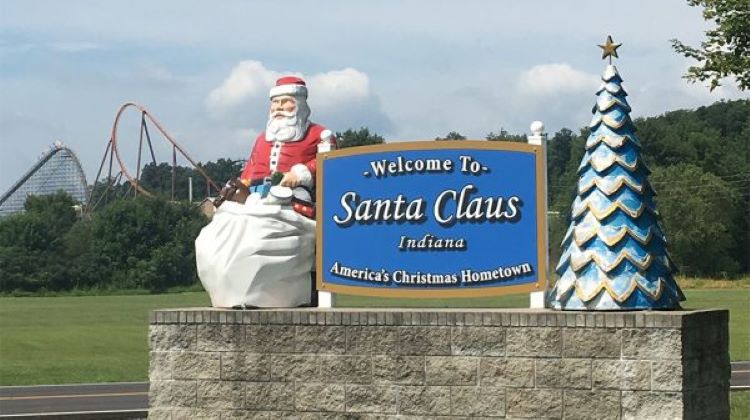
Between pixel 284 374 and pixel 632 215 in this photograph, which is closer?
pixel 632 215

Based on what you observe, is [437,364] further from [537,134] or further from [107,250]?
[107,250]

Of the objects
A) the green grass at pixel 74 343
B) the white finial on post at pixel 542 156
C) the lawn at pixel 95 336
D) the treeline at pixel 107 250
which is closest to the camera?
the white finial on post at pixel 542 156

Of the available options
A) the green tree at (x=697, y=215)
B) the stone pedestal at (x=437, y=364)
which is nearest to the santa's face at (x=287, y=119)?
the stone pedestal at (x=437, y=364)

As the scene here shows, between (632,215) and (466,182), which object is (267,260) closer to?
(466,182)

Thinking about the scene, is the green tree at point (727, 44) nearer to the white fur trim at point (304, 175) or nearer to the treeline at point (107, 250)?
the white fur trim at point (304, 175)

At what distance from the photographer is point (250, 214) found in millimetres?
14859

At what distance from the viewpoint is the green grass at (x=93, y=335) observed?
31.9m

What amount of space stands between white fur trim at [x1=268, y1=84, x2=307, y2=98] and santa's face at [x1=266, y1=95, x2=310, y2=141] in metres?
0.05

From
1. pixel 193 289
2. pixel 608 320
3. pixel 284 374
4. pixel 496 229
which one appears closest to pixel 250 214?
pixel 284 374

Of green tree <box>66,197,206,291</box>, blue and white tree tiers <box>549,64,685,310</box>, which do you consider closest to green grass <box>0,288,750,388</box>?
blue and white tree tiers <box>549,64,685,310</box>

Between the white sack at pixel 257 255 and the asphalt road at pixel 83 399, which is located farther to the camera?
the asphalt road at pixel 83 399

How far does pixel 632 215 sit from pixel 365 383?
3.48 metres

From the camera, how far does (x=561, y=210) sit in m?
74.9

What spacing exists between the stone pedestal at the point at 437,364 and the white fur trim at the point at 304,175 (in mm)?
1812
